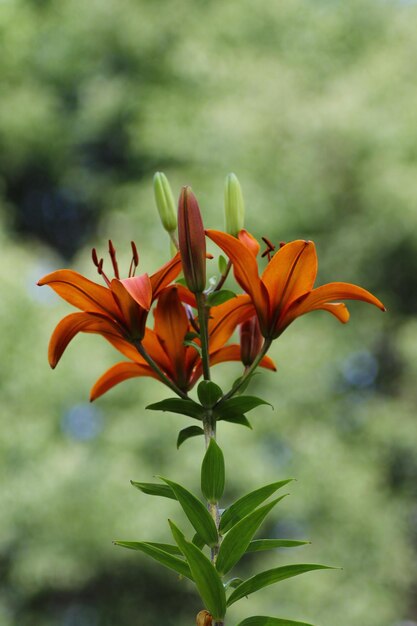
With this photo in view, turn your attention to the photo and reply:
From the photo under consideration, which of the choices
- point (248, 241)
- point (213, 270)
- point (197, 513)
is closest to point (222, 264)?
point (248, 241)

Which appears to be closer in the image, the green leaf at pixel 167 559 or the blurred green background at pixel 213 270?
the green leaf at pixel 167 559

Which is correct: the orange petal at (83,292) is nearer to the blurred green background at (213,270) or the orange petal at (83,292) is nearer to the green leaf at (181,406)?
the green leaf at (181,406)

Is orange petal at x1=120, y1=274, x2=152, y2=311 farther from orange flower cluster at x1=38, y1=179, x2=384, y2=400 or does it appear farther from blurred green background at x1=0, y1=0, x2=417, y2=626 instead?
blurred green background at x1=0, y1=0, x2=417, y2=626

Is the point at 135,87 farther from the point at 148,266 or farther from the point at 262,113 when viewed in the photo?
the point at 148,266

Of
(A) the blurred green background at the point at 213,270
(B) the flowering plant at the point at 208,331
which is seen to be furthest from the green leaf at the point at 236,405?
(A) the blurred green background at the point at 213,270

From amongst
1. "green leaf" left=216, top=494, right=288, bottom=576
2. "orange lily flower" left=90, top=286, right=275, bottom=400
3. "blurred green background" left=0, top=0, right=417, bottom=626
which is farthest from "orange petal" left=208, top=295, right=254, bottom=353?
"blurred green background" left=0, top=0, right=417, bottom=626

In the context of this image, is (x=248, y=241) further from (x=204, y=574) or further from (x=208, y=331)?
(x=204, y=574)
